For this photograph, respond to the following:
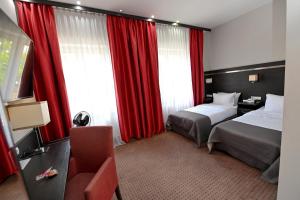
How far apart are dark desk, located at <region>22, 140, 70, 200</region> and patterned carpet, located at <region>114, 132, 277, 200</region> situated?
Result: 0.89m

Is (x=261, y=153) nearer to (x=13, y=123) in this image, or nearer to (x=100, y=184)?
(x=100, y=184)

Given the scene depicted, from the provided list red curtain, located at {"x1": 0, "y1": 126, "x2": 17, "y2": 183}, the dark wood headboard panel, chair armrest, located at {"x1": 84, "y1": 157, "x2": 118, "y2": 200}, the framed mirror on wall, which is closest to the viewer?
chair armrest, located at {"x1": 84, "y1": 157, "x2": 118, "y2": 200}

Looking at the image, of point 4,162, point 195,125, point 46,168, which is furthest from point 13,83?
point 195,125

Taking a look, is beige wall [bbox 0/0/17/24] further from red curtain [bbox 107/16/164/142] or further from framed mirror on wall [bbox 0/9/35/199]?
red curtain [bbox 107/16/164/142]

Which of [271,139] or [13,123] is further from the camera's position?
[271,139]

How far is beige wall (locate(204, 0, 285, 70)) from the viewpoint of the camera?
2934 millimetres

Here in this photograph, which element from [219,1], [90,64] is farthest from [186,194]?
[219,1]

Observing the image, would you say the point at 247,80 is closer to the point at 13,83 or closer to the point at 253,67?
the point at 253,67

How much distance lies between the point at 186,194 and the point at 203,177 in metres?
0.40

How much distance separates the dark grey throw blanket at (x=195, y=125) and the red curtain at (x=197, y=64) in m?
1.30

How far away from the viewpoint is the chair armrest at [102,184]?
98 cm

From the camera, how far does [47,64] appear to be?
7.50ft

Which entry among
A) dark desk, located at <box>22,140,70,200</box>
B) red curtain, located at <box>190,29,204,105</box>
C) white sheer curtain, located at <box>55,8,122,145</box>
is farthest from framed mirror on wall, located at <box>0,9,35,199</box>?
red curtain, located at <box>190,29,204,105</box>

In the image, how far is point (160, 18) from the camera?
3.28 metres
